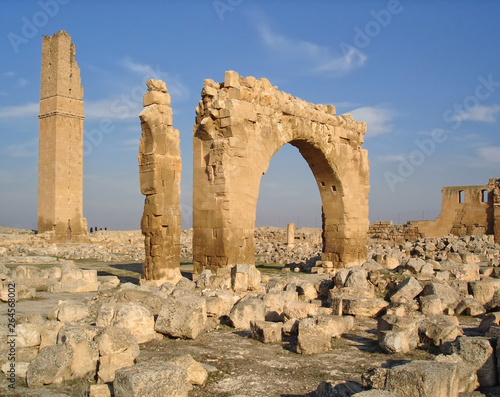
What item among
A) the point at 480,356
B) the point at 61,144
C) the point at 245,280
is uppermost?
the point at 61,144

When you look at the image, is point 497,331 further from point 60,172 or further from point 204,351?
point 60,172


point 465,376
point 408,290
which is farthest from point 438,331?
point 408,290

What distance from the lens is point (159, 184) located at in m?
10.9

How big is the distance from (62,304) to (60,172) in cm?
2357

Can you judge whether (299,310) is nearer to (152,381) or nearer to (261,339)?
(261,339)

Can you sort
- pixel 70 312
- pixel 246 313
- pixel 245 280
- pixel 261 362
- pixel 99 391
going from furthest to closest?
pixel 245 280
pixel 246 313
pixel 70 312
pixel 261 362
pixel 99 391

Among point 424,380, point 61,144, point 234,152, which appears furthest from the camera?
point 61,144

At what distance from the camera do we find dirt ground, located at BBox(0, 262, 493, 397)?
4234 millimetres

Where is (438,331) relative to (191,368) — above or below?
above

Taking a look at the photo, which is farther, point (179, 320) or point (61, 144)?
point (61, 144)

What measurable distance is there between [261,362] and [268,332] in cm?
75

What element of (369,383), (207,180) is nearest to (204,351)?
(369,383)

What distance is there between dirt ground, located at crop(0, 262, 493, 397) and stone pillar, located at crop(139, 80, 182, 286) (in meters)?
4.57

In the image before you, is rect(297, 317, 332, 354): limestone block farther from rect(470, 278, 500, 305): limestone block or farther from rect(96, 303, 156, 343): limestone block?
rect(470, 278, 500, 305): limestone block
